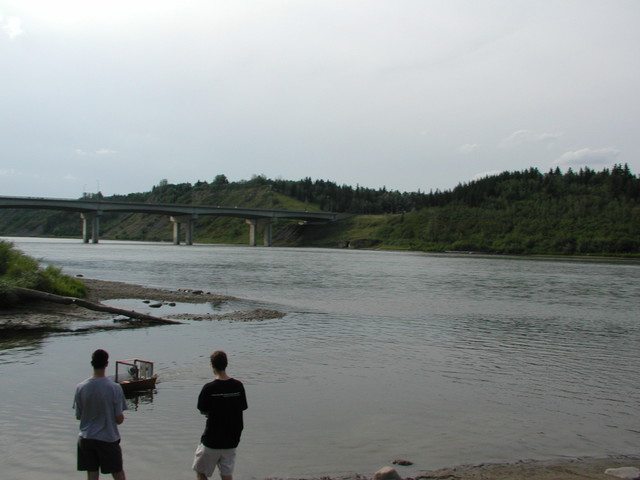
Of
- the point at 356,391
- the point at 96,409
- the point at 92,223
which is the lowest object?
the point at 356,391

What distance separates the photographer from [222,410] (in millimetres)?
8133

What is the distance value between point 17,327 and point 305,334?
12933mm

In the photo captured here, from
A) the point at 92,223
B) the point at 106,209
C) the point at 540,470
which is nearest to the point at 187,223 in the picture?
the point at 92,223

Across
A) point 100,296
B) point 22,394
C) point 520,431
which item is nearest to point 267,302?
point 100,296

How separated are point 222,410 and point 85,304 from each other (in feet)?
76.4

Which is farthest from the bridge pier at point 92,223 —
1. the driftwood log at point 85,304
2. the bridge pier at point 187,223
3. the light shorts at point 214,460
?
the light shorts at point 214,460

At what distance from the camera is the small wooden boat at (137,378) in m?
15.7

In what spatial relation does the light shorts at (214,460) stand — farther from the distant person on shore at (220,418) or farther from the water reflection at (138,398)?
the water reflection at (138,398)

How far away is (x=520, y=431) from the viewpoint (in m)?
13.8

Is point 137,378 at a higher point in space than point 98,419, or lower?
lower

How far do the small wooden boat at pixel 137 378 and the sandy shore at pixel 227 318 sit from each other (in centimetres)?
730

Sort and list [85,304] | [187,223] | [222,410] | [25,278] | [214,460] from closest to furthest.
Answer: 1. [222,410]
2. [214,460]
3. [85,304]
4. [25,278]
5. [187,223]

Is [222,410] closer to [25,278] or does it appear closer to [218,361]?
[218,361]

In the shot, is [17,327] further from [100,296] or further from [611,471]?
[611,471]
